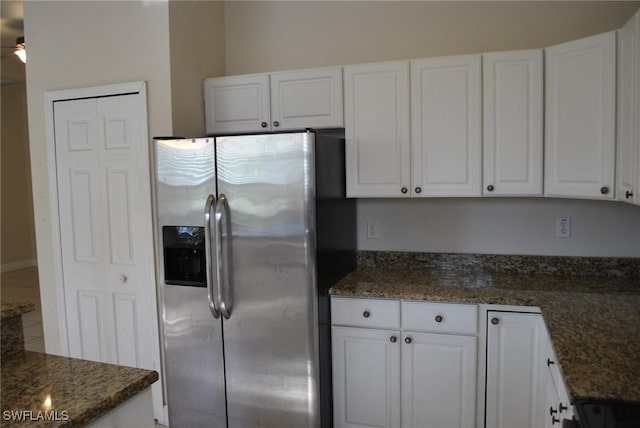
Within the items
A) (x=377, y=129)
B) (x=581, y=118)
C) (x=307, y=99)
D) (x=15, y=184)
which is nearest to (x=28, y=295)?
(x=15, y=184)

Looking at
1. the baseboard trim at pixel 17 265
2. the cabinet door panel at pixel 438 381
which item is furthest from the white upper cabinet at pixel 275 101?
the baseboard trim at pixel 17 265

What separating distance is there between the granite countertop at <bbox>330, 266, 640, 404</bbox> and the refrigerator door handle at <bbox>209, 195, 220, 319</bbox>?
620 mm

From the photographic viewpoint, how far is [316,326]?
2.42m

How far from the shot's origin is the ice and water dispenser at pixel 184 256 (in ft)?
8.28

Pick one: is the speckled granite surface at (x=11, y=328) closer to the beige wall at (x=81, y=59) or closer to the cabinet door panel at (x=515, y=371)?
the beige wall at (x=81, y=59)

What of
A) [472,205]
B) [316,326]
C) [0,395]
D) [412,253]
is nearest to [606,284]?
[472,205]

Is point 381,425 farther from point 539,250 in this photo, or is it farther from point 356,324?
point 539,250

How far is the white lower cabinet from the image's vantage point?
2430 mm

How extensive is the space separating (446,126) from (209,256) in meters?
1.45

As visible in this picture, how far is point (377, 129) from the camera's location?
2760 mm

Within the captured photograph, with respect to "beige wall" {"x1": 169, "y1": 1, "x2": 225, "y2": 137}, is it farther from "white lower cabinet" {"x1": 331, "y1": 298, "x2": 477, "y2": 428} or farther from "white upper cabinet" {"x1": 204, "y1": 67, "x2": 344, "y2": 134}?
"white lower cabinet" {"x1": 331, "y1": 298, "x2": 477, "y2": 428}

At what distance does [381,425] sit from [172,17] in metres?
2.58

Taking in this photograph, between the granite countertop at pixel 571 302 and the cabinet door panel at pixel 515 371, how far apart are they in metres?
0.11

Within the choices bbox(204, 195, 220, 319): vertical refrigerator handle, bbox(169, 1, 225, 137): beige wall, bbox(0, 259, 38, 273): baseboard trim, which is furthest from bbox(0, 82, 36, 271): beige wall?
bbox(204, 195, 220, 319): vertical refrigerator handle
